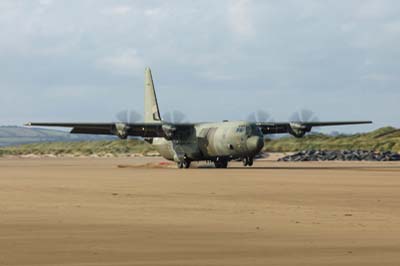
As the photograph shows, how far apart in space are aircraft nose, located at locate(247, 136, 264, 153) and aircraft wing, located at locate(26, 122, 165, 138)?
880cm

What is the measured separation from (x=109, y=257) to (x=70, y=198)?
1443 centimetres

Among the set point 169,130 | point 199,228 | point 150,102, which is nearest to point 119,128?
point 169,130

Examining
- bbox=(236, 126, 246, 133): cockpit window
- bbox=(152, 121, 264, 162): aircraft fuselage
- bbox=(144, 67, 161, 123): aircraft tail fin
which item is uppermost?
bbox=(144, 67, 161, 123): aircraft tail fin

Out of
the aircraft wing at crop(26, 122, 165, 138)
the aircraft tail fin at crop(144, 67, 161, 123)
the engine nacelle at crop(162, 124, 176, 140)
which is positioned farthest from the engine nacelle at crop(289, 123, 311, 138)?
the aircraft tail fin at crop(144, 67, 161, 123)

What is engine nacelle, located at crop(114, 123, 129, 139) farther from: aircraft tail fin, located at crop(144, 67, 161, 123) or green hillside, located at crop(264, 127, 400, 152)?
green hillside, located at crop(264, 127, 400, 152)

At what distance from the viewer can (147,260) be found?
12180 mm

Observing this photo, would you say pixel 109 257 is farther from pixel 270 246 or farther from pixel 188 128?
pixel 188 128

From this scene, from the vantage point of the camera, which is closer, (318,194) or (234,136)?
(318,194)

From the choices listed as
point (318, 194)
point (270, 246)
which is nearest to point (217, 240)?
point (270, 246)

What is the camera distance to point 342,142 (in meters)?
140

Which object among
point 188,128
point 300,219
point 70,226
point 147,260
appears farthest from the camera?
point 188,128

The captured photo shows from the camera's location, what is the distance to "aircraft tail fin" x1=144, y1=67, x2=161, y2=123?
73688 millimetres

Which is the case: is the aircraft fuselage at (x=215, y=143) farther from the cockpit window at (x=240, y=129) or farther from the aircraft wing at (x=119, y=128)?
the aircraft wing at (x=119, y=128)

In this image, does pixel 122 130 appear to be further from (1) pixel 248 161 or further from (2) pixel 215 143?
(1) pixel 248 161
